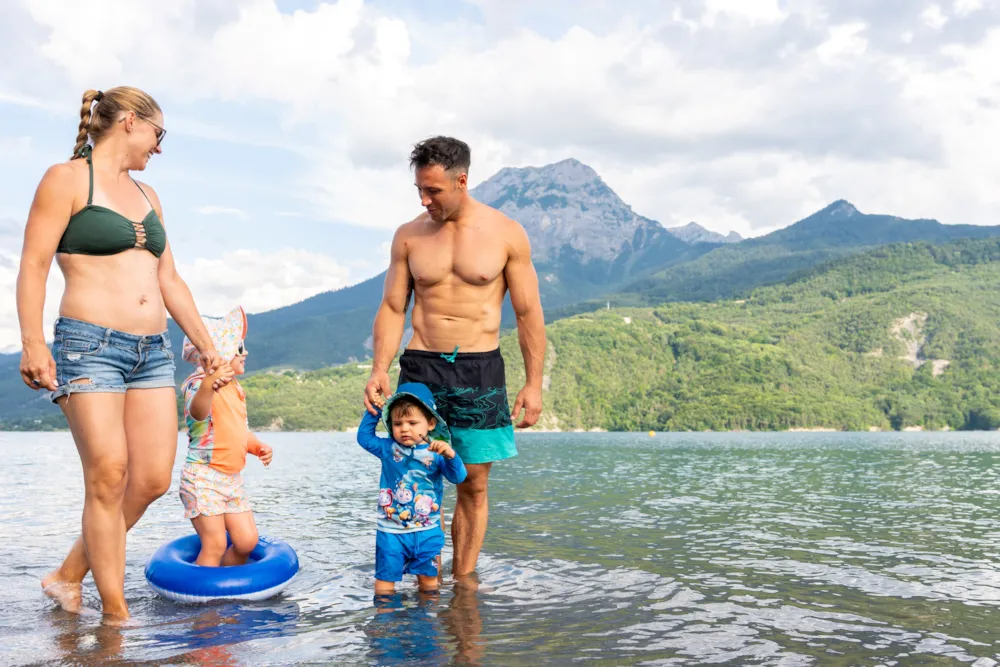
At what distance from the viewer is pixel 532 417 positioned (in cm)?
699

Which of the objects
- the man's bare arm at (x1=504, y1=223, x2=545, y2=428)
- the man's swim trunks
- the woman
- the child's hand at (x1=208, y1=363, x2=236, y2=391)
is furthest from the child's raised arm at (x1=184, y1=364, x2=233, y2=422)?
the man's bare arm at (x1=504, y1=223, x2=545, y2=428)

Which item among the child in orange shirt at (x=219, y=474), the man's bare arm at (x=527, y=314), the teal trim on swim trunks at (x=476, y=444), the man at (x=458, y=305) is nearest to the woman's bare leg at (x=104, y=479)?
the child in orange shirt at (x=219, y=474)

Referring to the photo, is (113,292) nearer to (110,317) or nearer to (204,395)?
(110,317)

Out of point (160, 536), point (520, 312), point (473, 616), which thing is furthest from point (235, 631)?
point (160, 536)

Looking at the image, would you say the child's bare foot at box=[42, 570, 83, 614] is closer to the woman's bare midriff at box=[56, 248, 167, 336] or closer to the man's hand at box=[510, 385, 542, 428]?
the woman's bare midriff at box=[56, 248, 167, 336]

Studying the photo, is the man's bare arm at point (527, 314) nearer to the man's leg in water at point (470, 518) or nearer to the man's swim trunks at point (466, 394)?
the man's swim trunks at point (466, 394)

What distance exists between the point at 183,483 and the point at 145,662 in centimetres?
244

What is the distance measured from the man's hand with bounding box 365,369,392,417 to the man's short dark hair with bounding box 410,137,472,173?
1611 mm

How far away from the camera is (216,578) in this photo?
20.5 ft

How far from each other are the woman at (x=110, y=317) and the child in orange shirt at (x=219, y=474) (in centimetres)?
104

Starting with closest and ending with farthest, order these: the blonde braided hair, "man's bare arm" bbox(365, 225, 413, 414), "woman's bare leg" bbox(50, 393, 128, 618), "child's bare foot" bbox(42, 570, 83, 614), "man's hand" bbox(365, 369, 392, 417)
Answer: "woman's bare leg" bbox(50, 393, 128, 618) < the blonde braided hair < "child's bare foot" bbox(42, 570, 83, 614) < "man's hand" bbox(365, 369, 392, 417) < "man's bare arm" bbox(365, 225, 413, 414)

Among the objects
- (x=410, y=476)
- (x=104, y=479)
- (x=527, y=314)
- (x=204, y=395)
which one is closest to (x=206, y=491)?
(x=204, y=395)

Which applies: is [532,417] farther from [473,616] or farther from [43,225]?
[43,225]

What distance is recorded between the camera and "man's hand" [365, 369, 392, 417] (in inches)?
244
